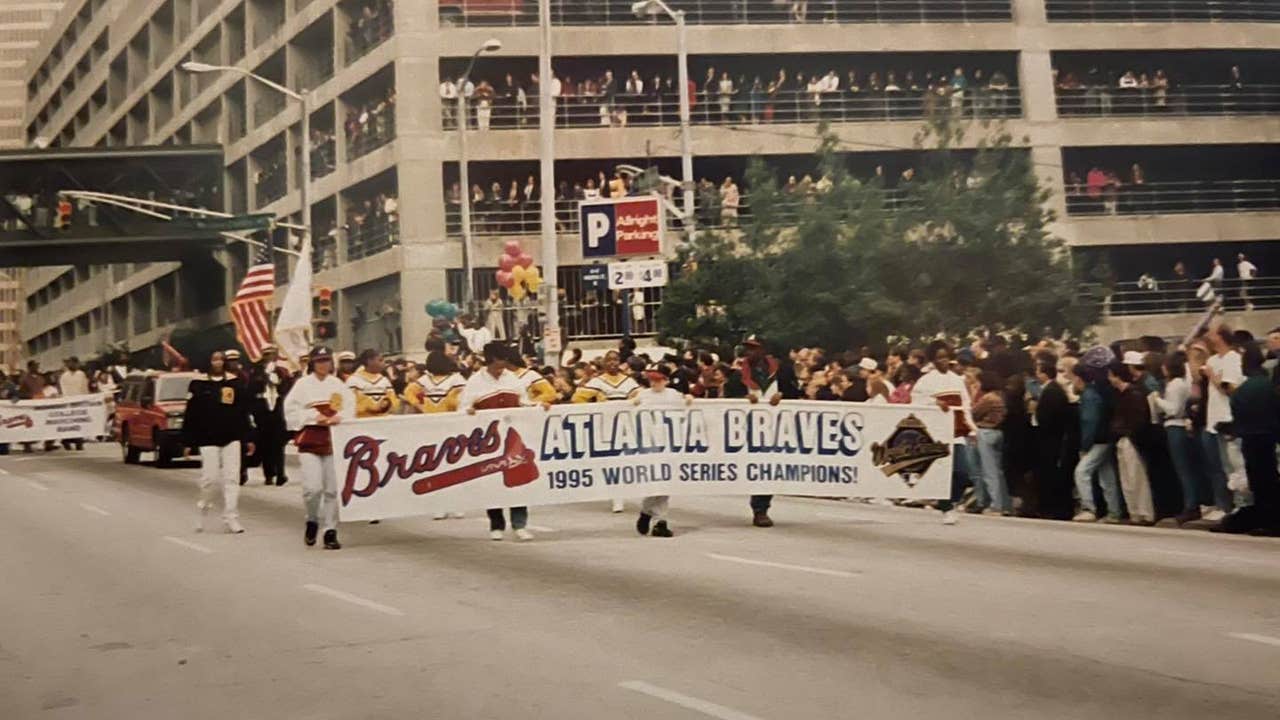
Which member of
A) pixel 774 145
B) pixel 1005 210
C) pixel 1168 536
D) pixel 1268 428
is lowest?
pixel 1168 536

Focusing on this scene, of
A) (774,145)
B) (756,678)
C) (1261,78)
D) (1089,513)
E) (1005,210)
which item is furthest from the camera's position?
(1261,78)

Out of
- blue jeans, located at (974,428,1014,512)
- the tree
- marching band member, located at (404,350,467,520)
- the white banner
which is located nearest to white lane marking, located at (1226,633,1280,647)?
blue jeans, located at (974,428,1014,512)

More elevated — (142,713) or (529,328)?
(529,328)

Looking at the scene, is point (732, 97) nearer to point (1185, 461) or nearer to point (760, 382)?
point (760, 382)

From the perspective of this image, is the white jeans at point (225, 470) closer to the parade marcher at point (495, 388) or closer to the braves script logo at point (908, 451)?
the parade marcher at point (495, 388)

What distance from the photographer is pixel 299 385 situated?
16.5m

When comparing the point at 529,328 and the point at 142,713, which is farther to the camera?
the point at 529,328

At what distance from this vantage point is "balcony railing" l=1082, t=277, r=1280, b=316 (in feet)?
156

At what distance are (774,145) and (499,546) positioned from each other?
32.4m

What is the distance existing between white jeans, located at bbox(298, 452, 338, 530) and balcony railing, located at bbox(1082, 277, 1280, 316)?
34.4 m

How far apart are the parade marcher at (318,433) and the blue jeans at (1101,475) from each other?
8310 mm

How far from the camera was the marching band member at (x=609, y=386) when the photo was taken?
19094 mm

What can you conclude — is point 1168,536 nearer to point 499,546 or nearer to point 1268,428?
point 1268,428

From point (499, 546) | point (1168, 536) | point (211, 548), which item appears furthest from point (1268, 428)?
point (211, 548)
